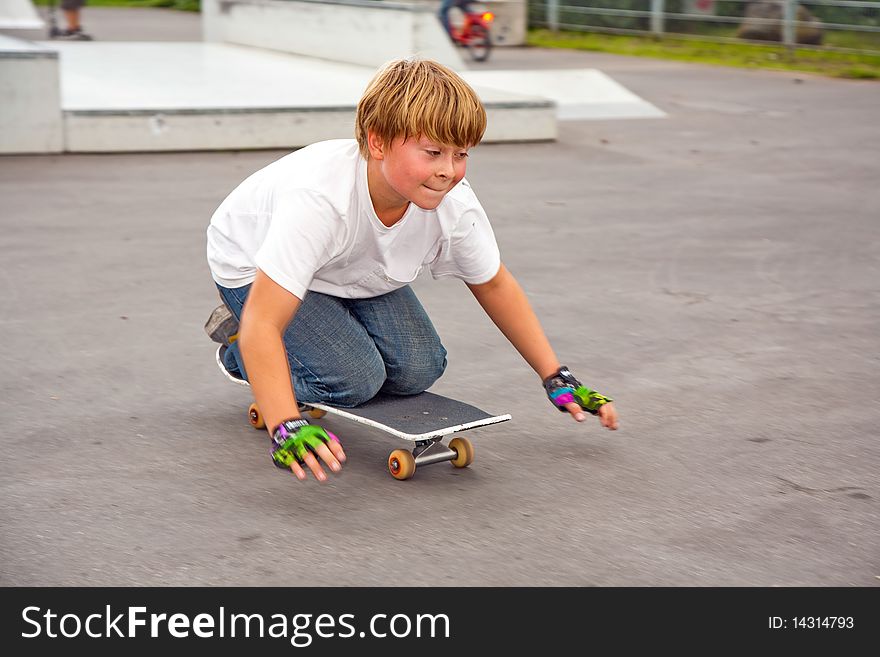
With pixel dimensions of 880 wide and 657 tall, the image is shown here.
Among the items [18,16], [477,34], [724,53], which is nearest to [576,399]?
[477,34]

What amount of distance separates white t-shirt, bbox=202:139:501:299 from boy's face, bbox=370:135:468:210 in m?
0.16

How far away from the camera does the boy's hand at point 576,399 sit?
3699 millimetres

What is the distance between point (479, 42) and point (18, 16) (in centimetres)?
887

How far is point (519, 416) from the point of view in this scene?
4.31 metres

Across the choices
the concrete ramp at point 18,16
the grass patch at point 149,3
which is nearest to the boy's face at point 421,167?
the concrete ramp at point 18,16

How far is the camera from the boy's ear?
3408 millimetres

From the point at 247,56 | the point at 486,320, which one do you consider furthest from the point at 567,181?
the point at 247,56

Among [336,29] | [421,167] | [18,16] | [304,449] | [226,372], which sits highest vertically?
[421,167]

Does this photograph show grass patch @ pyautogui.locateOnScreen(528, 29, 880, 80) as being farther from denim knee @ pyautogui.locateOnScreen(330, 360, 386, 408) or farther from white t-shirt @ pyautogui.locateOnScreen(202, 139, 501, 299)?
denim knee @ pyautogui.locateOnScreen(330, 360, 386, 408)

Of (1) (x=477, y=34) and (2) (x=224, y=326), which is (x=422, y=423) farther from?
(1) (x=477, y=34)

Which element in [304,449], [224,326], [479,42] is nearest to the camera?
[304,449]

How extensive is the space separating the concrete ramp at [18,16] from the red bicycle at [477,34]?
779 cm

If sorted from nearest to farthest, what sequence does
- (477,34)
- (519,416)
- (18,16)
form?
(519,416) → (477,34) → (18,16)
